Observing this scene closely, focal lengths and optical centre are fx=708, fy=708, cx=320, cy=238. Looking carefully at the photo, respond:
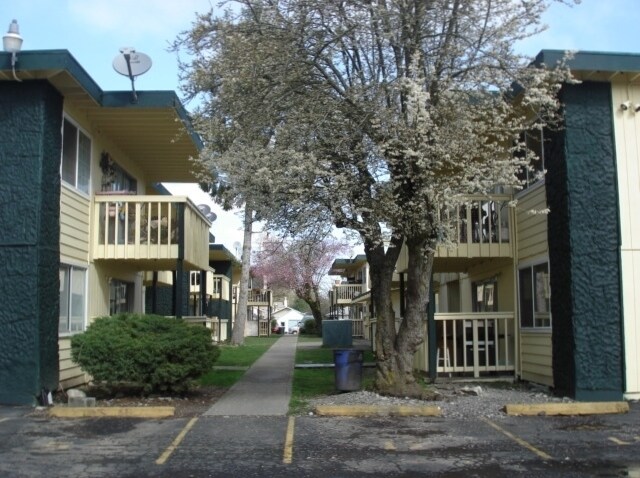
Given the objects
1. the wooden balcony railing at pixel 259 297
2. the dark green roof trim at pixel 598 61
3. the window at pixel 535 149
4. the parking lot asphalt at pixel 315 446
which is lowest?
the parking lot asphalt at pixel 315 446

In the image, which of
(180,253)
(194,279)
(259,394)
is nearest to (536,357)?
(259,394)

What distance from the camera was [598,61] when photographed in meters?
11.4

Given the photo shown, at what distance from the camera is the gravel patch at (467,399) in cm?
1075

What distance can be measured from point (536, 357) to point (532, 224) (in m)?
2.51

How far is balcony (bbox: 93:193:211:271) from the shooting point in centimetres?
1430

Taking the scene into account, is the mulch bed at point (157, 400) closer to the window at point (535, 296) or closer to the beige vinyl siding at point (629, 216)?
the window at point (535, 296)

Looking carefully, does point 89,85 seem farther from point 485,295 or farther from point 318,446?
point 485,295

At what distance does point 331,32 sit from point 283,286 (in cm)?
4056

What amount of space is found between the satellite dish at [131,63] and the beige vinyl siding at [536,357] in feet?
29.0

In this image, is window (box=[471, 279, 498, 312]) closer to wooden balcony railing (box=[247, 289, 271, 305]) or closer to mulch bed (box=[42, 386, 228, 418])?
mulch bed (box=[42, 386, 228, 418])

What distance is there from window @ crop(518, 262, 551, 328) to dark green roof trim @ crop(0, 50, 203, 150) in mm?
7506

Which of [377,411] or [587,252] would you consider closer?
[377,411]

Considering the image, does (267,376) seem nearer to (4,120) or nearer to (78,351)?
(78,351)

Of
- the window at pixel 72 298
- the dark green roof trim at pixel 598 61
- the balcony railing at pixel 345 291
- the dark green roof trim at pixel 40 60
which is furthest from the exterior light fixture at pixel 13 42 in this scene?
the balcony railing at pixel 345 291
